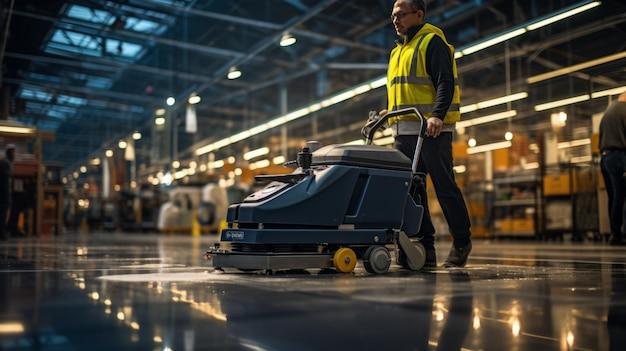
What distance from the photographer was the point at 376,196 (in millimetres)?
2582

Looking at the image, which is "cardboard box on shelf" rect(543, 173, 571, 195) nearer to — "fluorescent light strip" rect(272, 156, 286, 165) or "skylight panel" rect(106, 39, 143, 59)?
"fluorescent light strip" rect(272, 156, 286, 165)

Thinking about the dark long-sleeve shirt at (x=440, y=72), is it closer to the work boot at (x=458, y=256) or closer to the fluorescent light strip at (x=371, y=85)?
the work boot at (x=458, y=256)

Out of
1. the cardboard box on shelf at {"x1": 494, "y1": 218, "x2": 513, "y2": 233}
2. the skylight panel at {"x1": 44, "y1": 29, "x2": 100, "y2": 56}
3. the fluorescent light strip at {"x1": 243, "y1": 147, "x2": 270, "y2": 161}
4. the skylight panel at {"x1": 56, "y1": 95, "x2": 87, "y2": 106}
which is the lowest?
the cardboard box on shelf at {"x1": 494, "y1": 218, "x2": 513, "y2": 233}

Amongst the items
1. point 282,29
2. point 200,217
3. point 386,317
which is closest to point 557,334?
point 386,317

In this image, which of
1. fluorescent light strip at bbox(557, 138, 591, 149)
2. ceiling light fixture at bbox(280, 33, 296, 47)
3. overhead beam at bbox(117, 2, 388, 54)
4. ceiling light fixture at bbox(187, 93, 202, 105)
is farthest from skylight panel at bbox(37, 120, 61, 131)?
fluorescent light strip at bbox(557, 138, 591, 149)

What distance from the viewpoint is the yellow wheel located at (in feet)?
8.04

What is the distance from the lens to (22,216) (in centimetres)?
→ 1237

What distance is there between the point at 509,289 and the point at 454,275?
22.1 inches

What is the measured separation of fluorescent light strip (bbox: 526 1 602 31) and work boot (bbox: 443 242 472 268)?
18.1 ft

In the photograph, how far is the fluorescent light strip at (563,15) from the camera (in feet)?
25.0

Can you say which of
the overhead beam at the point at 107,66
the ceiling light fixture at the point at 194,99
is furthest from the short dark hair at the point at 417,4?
the ceiling light fixture at the point at 194,99

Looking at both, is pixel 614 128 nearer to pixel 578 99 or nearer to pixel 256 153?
pixel 578 99

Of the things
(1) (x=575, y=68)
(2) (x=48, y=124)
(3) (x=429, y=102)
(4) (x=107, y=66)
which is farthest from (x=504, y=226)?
(2) (x=48, y=124)

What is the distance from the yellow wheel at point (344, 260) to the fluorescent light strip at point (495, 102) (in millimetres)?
8065
